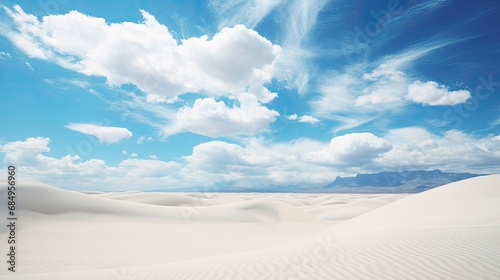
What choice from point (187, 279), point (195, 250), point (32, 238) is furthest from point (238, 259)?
point (32, 238)

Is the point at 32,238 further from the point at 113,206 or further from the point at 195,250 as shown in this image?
the point at 113,206

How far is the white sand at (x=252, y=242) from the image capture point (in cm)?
611

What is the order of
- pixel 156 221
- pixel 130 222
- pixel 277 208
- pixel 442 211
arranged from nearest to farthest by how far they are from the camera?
pixel 442 211 → pixel 130 222 → pixel 156 221 → pixel 277 208

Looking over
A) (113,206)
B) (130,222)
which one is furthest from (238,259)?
(113,206)

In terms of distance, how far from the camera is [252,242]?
63.6ft

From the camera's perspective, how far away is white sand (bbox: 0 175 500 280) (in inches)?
241

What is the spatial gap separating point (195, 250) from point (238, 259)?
28.2ft

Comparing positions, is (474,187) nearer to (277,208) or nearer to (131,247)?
(131,247)

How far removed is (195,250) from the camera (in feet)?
52.6

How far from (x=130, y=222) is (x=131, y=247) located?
10.8 m

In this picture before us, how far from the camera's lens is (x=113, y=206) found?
2986 cm

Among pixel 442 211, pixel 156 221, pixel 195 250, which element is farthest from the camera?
pixel 156 221

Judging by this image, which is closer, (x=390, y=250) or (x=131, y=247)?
(x=390, y=250)

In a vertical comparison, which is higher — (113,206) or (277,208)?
(113,206)
